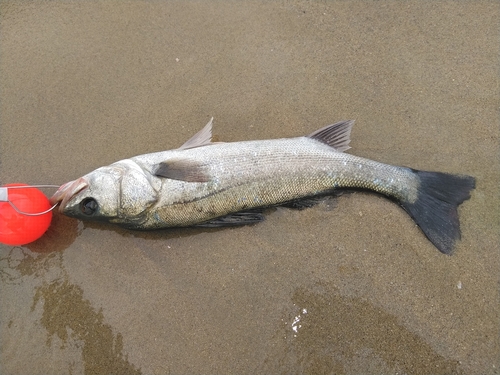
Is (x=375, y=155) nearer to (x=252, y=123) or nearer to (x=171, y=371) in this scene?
(x=252, y=123)

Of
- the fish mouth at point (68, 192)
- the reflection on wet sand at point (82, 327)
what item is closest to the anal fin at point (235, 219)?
the fish mouth at point (68, 192)

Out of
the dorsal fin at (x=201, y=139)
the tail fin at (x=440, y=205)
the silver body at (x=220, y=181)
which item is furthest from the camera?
the dorsal fin at (x=201, y=139)

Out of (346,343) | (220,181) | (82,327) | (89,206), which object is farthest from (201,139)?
Result: (346,343)

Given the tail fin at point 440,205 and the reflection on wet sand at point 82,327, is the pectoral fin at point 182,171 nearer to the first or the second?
the reflection on wet sand at point 82,327

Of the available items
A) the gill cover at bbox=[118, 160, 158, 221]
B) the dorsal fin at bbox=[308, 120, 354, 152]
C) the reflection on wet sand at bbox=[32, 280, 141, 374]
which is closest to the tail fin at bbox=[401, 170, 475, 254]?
the dorsal fin at bbox=[308, 120, 354, 152]

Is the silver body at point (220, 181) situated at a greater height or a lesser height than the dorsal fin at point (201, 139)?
lesser

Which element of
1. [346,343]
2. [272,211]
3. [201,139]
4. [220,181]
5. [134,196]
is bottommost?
[346,343]

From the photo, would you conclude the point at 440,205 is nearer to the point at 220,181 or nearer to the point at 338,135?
the point at 338,135

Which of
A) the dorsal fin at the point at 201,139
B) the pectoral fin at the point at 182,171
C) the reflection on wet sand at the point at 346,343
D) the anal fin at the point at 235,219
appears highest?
the dorsal fin at the point at 201,139
